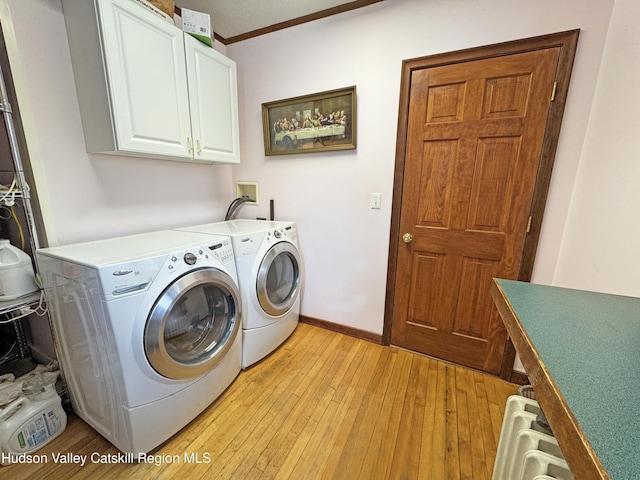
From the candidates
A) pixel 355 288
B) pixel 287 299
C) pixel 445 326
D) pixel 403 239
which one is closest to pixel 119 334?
pixel 287 299

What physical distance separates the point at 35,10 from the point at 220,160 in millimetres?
1030

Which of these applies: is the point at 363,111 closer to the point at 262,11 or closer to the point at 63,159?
the point at 262,11

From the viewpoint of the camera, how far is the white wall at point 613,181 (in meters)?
A: 1.00

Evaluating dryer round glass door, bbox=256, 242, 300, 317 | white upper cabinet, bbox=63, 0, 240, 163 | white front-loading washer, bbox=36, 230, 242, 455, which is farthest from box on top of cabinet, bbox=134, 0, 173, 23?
dryer round glass door, bbox=256, 242, 300, 317

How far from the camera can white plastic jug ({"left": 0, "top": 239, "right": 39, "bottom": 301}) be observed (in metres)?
1.16

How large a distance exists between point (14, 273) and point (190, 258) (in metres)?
0.80

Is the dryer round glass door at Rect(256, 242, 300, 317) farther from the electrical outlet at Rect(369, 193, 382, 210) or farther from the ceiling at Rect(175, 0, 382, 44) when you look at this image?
the ceiling at Rect(175, 0, 382, 44)

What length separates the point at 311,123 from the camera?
76.9 inches

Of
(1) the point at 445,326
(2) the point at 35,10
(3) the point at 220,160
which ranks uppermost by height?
(2) the point at 35,10

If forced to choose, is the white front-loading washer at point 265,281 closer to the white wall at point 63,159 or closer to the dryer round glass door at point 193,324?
the dryer round glass door at point 193,324

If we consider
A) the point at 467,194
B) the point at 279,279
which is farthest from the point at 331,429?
the point at 467,194

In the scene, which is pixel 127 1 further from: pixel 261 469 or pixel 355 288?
pixel 261 469

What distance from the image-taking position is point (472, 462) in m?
1.18

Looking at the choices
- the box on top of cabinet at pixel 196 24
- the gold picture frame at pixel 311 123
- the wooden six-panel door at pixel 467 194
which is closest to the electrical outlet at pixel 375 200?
the wooden six-panel door at pixel 467 194
